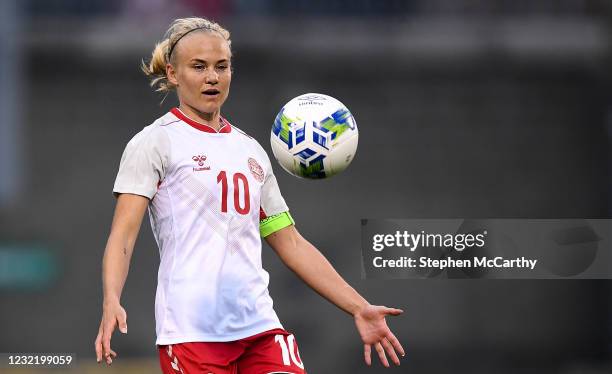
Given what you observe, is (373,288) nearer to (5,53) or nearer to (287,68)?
(287,68)

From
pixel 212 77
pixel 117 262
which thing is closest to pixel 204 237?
pixel 117 262

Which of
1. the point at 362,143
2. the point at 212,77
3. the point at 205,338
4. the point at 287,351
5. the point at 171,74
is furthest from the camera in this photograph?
the point at 362,143

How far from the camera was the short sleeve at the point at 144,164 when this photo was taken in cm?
478

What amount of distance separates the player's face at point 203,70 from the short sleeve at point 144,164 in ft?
0.87

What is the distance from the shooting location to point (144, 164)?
4.80m

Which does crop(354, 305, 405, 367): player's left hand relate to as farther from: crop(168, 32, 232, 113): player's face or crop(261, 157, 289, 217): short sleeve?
crop(168, 32, 232, 113): player's face

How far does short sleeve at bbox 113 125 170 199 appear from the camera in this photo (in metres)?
4.78

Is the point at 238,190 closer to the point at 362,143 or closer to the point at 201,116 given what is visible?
the point at 201,116

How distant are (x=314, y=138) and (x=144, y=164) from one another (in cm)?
103

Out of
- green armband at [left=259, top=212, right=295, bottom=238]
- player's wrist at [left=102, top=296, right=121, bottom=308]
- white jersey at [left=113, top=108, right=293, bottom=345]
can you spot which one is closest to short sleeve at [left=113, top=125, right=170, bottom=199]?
white jersey at [left=113, top=108, right=293, bottom=345]

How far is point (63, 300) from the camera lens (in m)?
16.8

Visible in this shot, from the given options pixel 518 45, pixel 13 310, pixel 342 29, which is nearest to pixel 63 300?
pixel 13 310

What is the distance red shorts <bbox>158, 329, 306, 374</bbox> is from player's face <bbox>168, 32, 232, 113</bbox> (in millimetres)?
1112

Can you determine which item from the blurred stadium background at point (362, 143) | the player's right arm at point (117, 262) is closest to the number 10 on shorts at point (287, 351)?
the player's right arm at point (117, 262)
